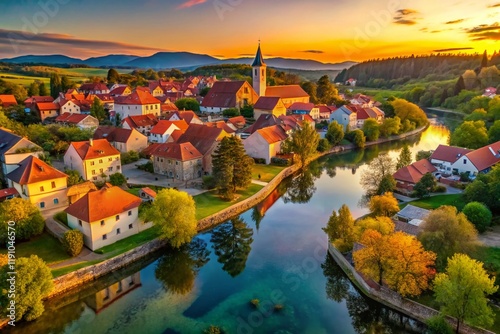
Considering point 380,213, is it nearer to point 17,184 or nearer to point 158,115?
point 17,184

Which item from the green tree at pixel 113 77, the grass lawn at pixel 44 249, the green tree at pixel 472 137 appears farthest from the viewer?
the green tree at pixel 113 77

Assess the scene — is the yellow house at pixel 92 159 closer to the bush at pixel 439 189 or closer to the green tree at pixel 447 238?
the green tree at pixel 447 238

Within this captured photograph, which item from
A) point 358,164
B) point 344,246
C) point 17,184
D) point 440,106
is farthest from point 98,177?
point 440,106

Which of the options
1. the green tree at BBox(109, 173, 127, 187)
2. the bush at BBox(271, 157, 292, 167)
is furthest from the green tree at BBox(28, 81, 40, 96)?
the bush at BBox(271, 157, 292, 167)

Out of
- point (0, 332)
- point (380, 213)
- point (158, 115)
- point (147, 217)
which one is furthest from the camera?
point (158, 115)

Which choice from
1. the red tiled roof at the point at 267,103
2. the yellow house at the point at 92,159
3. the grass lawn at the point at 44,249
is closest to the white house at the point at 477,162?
the red tiled roof at the point at 267,103

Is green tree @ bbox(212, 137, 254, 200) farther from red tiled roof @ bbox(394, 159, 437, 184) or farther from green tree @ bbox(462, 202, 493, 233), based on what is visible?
green tree @ bbox(462, 202, 493, 233)
